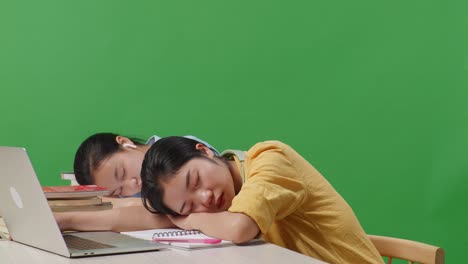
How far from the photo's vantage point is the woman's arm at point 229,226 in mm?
1439

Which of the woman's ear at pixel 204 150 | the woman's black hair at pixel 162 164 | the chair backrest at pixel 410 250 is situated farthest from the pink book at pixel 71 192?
the chair backrest at pixel 410 250

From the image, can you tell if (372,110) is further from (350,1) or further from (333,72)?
(350,1)

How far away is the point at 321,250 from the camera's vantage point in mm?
1661

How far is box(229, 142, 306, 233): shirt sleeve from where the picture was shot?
1.48 m

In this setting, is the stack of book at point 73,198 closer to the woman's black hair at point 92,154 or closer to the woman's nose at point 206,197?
the woman's nose at point 206,197

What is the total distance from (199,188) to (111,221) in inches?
8.7

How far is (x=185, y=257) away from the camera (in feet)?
4.39

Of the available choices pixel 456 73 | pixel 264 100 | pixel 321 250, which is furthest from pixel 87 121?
pixel 321 250

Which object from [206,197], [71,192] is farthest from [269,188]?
[71,192]

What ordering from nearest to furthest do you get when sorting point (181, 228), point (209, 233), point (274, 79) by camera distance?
point (209, 233)
point (181, 228)
point (274, 79)

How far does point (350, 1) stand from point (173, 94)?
0.76 meters

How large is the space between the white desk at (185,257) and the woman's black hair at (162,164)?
0.88ft

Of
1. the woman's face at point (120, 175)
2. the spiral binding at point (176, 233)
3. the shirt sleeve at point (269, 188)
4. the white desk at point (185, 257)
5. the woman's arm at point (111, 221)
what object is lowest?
the woman's face at point (120, 175)

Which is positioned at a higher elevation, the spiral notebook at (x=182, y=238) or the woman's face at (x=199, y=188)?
the woman's face at (x=199, y=188)
